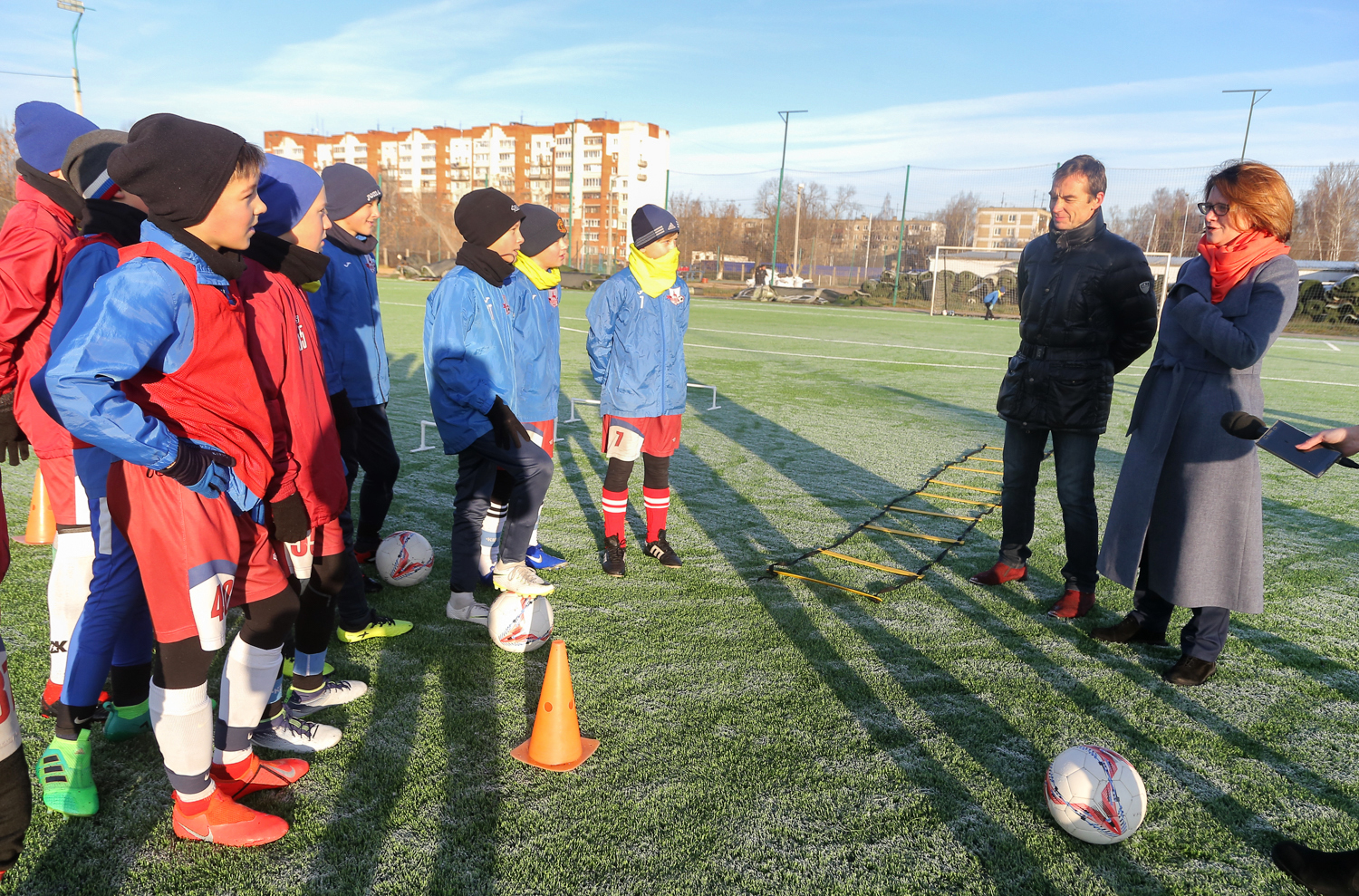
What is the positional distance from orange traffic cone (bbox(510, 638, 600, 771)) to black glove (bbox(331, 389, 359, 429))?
6.25ft

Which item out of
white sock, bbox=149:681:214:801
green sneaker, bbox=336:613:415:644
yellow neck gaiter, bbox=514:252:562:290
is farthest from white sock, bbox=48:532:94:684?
yellow neck gaiter, bbox=514:252:562:290

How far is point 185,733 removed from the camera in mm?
2314

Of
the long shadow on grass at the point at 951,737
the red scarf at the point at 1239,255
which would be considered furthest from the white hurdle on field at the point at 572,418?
the red scarf at the point at 1239,255

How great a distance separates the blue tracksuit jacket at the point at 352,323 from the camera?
4367 millimetres

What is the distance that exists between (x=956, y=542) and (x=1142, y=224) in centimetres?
4265

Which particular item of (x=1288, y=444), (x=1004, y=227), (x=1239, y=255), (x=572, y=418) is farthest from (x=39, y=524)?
(x=1004, y=227)

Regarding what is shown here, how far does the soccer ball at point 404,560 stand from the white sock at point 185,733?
2.07 m

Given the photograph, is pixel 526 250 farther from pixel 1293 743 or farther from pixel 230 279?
pixel 1293 743

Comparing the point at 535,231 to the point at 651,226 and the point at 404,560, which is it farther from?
the point at 404,560

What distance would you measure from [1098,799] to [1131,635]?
180 cm

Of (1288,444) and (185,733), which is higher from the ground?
(1288,444)

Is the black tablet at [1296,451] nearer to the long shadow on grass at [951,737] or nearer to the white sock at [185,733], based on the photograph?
the long shadow on grass at [951,737]

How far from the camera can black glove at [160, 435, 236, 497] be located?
206cm

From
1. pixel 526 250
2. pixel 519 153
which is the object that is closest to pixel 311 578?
pixel 526 250
